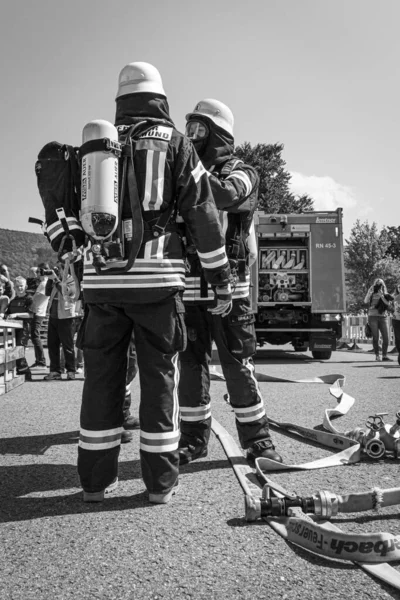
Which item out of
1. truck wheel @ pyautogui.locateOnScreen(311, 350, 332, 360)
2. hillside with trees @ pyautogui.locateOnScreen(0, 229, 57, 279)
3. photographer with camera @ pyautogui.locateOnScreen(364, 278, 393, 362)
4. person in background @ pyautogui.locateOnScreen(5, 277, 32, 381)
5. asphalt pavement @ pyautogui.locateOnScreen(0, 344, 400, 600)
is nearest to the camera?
asphalt pavement @ pyautogui.locateOnScreen(0, 344, 400, 600)

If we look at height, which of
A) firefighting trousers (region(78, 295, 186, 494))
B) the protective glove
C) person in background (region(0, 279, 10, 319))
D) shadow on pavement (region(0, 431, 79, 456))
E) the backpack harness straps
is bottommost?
shadow on pavement (region(0, 431, 79, 456))

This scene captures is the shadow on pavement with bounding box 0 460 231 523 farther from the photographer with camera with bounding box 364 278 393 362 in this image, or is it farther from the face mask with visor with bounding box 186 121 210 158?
the photographer with camera with bounding box 364 278 393 362

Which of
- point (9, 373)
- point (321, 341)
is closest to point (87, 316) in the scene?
point (9, 373)

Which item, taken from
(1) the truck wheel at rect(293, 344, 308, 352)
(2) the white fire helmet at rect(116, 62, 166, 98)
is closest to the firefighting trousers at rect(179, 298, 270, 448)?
(2) the white fire helmet at rect(116, 62, 166, 98)

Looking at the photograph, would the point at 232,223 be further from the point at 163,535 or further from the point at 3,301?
the point at 3,301

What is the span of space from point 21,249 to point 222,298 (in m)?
74.3

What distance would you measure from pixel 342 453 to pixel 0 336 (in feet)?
20.1

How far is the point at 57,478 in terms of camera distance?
3438mm

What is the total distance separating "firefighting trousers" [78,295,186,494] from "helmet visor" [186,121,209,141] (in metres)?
1.43

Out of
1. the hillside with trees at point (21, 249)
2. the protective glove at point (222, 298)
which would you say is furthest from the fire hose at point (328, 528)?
the hillside with trees at point (21, 249)

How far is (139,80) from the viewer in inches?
129

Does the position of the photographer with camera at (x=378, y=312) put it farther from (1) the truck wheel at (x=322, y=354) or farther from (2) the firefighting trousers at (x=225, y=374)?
(2) the firefighting trousers at (x=225, y=374)

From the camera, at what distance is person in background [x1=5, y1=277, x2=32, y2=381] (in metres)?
8.63

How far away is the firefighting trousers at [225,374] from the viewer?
3789 millimetres
